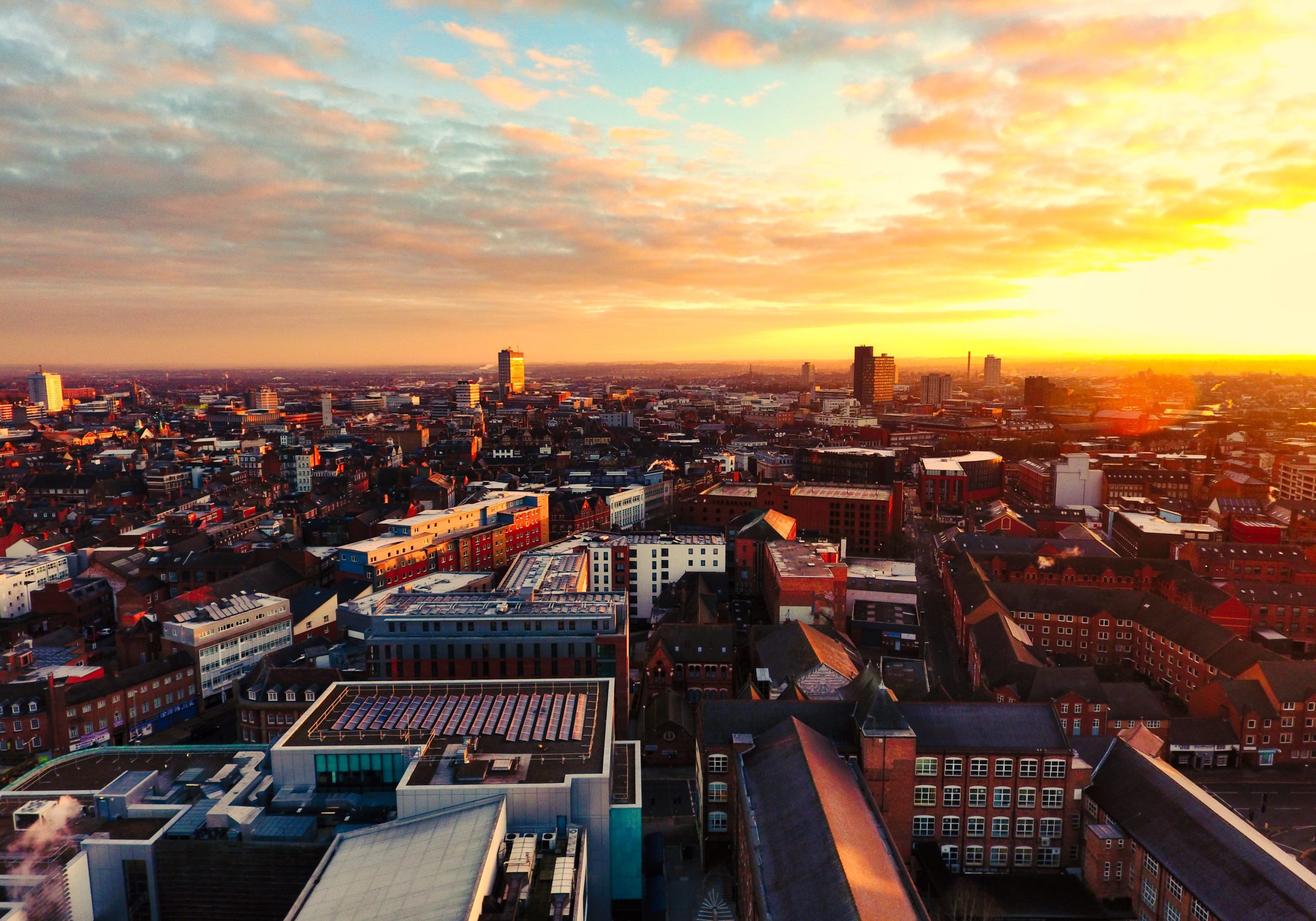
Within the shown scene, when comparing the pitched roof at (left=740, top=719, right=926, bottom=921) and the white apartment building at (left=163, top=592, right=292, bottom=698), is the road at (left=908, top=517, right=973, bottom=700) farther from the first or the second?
the white apartment building at (left=163, top=592, right=292, bottom=698)

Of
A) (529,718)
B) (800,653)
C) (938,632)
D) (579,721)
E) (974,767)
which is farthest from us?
(938,632)

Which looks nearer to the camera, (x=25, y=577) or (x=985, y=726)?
(x=985, y=726)

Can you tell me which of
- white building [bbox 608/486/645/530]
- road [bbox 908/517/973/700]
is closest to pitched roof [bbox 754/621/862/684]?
road [bbox 908/517/973/700]

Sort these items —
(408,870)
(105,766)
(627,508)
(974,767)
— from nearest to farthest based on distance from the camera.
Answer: (408,870)
(974,767)
(105,766)
(627,508)

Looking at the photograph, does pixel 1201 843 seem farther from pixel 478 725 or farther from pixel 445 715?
pixel 445 715

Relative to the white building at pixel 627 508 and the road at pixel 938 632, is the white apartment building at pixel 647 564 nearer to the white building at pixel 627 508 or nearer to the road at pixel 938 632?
the road at pixel 938 632

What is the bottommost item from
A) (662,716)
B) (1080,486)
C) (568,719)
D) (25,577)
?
(662,716)

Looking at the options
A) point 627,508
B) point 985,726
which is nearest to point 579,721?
point 985,726
